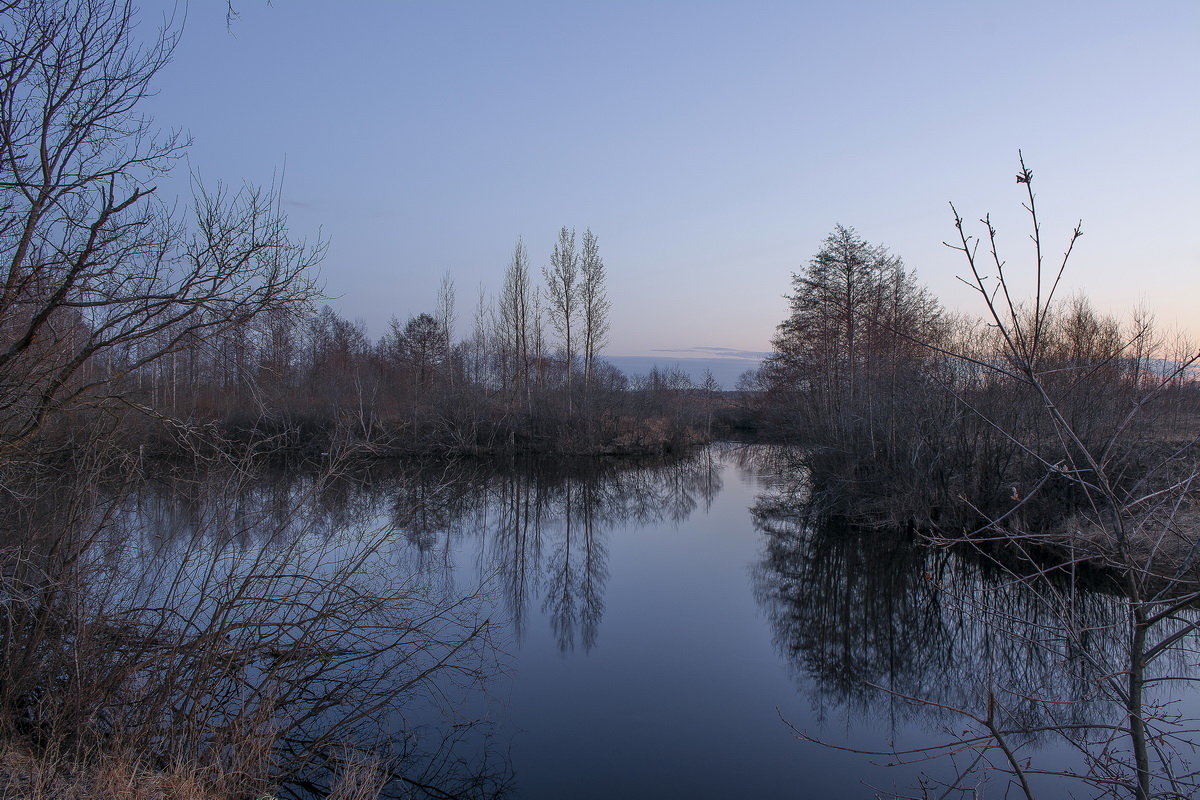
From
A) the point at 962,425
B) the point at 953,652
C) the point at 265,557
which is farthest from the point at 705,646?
the point at 962,425

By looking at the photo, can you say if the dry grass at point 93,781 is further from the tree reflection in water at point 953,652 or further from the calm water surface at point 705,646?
the tree reflection in water at point 953,652

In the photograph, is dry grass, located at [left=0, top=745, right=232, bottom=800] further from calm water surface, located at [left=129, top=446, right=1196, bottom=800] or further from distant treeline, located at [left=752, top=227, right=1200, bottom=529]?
distant treeline, located at [left=752, top=227, right=1200, bottom=529]

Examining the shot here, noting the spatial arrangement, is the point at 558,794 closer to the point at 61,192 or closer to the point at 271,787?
the point at 271,787

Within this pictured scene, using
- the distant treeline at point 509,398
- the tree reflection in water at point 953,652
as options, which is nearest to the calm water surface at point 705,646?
the tree reflection in water at point 953,652

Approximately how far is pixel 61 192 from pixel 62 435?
12.7 ft

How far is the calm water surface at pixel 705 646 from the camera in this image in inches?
248

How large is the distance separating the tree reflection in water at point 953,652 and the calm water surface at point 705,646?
4 centimetres

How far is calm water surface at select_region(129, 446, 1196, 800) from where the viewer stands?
6.29 meters

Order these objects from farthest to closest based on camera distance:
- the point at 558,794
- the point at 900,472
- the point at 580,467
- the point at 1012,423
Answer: the point at 580,467 < the point at 900,472 < the point at 1012,423 < the point at 558,794

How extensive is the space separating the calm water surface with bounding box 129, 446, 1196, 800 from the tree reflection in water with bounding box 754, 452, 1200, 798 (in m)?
0.04

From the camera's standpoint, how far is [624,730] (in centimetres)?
687

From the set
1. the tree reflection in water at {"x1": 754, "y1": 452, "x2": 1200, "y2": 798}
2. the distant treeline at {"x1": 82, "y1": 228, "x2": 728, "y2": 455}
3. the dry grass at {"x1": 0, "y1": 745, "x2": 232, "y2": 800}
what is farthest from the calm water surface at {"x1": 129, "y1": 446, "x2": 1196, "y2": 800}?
the distant treeline at {"x1": 82, "y1": 228, "x2": 728, "y2": 455}

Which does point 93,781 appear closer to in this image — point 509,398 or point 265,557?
point 265,557

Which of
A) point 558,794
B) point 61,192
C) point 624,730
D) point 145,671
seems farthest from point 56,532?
point 624,730
